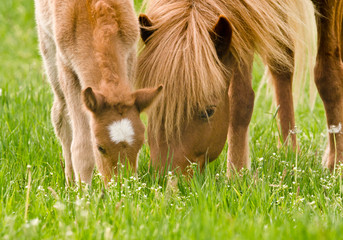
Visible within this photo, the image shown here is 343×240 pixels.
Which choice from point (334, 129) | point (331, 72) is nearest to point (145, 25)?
point (334, 129)

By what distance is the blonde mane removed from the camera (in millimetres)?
3643

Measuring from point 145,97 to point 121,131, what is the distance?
0.92 ft

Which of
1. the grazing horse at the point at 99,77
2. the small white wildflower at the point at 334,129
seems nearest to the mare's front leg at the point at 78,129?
the grazing horse at the point at 99,77

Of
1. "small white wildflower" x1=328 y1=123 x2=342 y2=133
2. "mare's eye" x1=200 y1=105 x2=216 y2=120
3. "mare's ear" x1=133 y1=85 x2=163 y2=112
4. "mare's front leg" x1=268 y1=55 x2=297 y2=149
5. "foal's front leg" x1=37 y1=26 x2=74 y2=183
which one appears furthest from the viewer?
"mare's front leg" x1=268 y1=55 x2=297 y2=149

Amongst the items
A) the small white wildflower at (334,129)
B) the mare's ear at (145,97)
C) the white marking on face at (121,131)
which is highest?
the mare's ear at (145,97)

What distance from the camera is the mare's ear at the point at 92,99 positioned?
3061mm

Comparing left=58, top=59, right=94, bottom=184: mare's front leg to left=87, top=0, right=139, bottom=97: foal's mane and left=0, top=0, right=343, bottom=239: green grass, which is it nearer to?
left=0, top=0, right=343, bottom=239: green grass

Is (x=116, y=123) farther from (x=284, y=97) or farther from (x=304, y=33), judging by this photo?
(x=284, y=97)

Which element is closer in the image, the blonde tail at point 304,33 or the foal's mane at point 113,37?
the foal's mane at point 113,37

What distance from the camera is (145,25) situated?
396 cm

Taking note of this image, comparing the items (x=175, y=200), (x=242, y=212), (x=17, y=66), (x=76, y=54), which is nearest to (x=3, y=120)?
(x=76, y=54)

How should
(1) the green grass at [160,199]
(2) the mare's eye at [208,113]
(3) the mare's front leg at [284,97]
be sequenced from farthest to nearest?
(3) the mare's front leg at [284,97] < (2) the mare's eye at [208,113] < (1) the green grass at [160,199]

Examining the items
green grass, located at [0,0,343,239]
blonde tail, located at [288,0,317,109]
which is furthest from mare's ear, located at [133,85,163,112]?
blonde tail, located at [288,0,317,109]

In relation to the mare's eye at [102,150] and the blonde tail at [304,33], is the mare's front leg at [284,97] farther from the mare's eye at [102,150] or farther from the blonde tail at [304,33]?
the mare's eye at [102,150]
